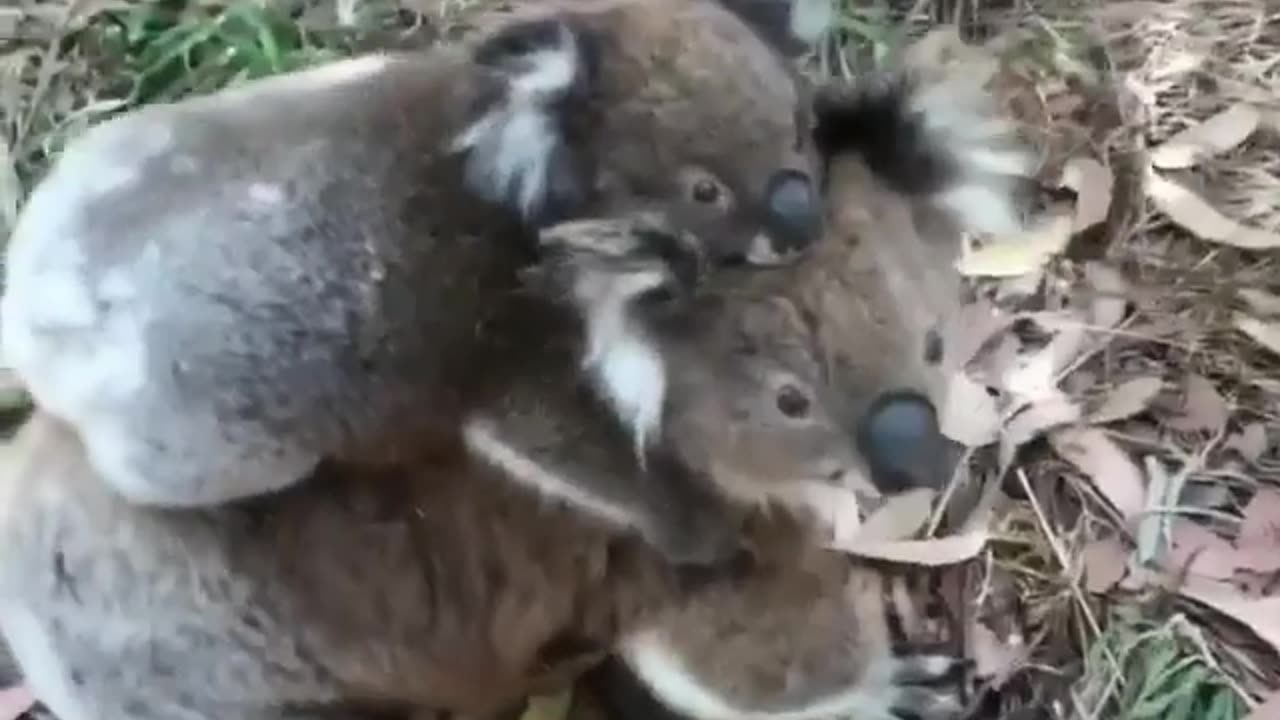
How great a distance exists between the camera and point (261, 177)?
1685mm

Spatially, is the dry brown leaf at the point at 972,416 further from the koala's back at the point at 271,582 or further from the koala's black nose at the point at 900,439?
the koala's black nose at the point at 900,439

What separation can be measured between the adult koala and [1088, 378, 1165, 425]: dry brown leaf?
84cm

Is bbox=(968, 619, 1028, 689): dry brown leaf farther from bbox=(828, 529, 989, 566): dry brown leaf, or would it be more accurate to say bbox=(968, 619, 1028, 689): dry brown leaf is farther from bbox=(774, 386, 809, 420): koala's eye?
bbox=(774, 386, 809, 420): koala's eye

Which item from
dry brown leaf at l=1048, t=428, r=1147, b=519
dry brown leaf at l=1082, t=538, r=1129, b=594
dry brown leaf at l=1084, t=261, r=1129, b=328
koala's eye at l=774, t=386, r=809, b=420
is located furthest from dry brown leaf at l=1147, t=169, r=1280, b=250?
koala's eye at l=774, t=386, r=809, b=420

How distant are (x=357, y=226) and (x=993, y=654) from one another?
0.91 m

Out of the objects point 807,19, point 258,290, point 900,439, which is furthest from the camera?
point 807,19

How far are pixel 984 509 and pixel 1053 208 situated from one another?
46cm

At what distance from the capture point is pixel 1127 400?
2.44m

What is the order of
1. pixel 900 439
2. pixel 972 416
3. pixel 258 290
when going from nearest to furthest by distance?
pixel 900 439, pixel 258 290, pixel 972 416

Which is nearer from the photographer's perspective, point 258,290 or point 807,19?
point 258,290

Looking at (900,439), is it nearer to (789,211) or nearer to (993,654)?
(789,211)

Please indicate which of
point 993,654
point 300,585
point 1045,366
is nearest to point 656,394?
point 300,585

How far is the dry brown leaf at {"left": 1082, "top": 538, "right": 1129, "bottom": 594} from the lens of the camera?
7.47 feet

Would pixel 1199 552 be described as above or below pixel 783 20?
below
